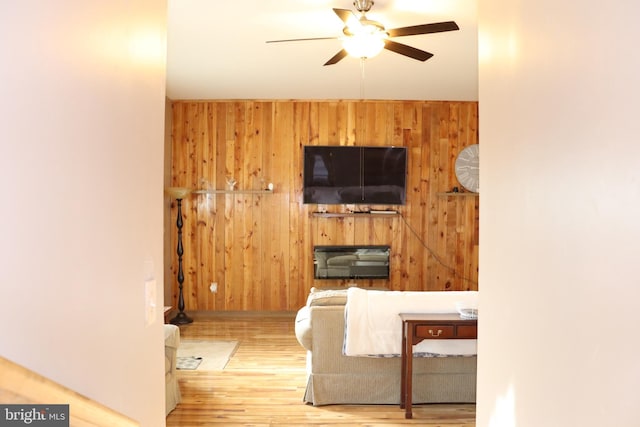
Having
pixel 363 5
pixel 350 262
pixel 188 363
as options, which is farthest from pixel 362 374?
pixel 350 262

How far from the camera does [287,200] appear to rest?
6574mm

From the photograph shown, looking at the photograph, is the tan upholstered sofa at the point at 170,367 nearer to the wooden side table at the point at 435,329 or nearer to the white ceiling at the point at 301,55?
the wooden side table at the point at 435,329

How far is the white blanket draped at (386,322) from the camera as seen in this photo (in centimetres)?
361

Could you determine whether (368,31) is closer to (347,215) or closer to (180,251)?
(347,215)

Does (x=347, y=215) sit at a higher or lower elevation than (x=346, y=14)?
lower

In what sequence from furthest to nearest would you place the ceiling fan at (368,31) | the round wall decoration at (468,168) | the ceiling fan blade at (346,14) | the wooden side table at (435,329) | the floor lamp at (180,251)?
the round wall decoration at (468,168)
the floor lamp at (180,251)
the wooden side table at (435,329)
the ceiling fan at (368,31)
the ceiling fan blade at (346,14)

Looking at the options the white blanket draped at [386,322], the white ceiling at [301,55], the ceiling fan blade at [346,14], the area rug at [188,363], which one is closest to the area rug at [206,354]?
the area rug at [188,363]

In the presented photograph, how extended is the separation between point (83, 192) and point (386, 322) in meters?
2.90

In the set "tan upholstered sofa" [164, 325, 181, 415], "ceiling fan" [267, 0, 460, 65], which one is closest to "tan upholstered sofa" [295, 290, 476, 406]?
"tan upholstered sofa" [164, 325, 181, 415]

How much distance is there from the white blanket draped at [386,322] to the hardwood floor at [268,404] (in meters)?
0.42

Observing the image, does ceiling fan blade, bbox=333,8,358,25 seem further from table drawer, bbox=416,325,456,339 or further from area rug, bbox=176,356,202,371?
area rug, bbox=176,356,202,371

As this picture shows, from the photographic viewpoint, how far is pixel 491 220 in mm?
1612

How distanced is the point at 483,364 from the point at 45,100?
1.47 m

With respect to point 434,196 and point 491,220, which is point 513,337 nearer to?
point 491,220
